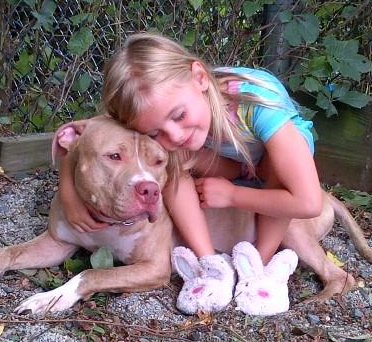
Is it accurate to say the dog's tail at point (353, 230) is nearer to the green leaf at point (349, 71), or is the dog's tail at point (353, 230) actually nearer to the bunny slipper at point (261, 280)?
the bunny slipper at point (261, 280)

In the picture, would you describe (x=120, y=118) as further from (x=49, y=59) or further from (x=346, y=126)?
(x=346, y=126)

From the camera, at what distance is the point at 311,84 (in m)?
4.83

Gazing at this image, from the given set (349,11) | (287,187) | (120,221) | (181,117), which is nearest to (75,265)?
(120,221)

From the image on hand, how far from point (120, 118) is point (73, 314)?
867mm

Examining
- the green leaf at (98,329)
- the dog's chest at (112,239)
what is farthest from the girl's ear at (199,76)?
the green leaf at (98,329)

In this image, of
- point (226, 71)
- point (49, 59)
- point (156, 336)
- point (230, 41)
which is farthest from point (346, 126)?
point (156, 336)

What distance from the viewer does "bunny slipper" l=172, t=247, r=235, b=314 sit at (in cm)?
340

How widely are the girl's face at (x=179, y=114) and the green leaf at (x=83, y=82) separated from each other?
1434 millimetres

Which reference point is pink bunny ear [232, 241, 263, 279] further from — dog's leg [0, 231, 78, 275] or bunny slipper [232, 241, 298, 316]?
dog's leg [0, 231, 78, 275]

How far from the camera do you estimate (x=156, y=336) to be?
3127 mm

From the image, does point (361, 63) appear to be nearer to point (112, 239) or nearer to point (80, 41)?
point (80, 41)

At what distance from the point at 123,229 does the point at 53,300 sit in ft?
1.70

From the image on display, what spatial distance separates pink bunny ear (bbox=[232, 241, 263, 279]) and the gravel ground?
211 mm

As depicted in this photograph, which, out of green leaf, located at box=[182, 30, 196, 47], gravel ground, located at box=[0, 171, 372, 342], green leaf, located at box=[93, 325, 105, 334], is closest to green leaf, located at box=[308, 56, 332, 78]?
green leaf, located at box=[182, 30, 196, 47]
